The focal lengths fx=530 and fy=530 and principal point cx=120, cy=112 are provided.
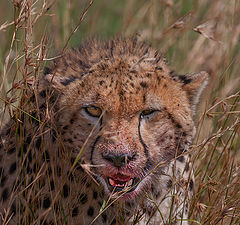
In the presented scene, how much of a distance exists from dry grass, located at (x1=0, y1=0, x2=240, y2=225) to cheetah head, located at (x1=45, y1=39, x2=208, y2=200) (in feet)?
0.47

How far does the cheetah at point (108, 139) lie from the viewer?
2.48 m

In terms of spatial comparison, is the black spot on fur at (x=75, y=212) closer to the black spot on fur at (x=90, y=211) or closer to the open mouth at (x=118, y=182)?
the black spot on fur at (x=90, y=211)

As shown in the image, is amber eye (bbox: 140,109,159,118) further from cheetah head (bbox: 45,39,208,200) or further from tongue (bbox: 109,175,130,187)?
tongue (bbox: 109,175,130,187)

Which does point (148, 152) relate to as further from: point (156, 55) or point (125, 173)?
point (156, 55)

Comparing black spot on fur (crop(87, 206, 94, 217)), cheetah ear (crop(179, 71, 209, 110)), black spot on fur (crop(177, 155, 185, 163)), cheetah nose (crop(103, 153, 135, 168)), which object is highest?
cheetah ear (crop(179, 71, 209, 110))

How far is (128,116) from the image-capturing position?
99.8 inches

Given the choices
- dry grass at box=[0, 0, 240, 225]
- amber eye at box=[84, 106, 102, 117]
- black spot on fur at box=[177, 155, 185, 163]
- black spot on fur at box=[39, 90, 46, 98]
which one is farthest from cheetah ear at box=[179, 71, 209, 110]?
black spot on fur at box=[39, 90, 46, 98]

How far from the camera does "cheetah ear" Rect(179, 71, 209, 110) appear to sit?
284cm

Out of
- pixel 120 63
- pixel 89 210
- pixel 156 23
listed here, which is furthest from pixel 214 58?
pixel 89 210

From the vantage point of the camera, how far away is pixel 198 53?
4578 millimetres

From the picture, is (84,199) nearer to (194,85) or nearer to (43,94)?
(43,94)

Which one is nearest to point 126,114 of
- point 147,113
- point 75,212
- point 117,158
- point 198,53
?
point 147,113

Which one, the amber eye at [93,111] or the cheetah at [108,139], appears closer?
the cheetah at [108,139]

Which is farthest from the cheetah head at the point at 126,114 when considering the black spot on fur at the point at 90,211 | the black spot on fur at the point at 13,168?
the black spot on fur at the point at 13,168
